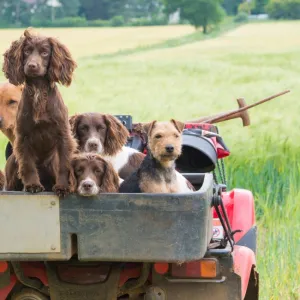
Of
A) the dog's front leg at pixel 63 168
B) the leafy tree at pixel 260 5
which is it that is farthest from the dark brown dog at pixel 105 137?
the leafy tree at pixel 260 5

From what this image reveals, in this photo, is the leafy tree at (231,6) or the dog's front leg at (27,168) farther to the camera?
the leafy tree at (231,6)

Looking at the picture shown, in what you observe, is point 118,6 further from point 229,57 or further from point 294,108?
point 294,108

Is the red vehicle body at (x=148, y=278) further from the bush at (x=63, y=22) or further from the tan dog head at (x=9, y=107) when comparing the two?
the bush at (x=63, y=22)

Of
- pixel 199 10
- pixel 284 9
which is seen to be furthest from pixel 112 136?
pixel 199 10

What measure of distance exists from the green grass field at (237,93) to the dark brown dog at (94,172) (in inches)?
70.3

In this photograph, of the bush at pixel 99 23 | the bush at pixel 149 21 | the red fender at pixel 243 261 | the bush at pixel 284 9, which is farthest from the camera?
the bush at pixel 149 21

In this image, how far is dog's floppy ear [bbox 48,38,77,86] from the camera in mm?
4219

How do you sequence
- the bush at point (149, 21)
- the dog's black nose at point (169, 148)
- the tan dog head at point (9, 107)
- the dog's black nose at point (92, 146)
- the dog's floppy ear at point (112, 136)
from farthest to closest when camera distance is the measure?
1. the bush at point (149, 21)
2. the tan dog head at point (9, 107)
3. the dog's floppy ear at point (112, 136)
4. the dog's black nose at point (92, 146)
5. the dog's black nose at point (169, 148)

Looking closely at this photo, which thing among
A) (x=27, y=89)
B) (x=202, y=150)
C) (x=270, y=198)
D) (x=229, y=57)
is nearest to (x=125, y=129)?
(x=202, y=150)

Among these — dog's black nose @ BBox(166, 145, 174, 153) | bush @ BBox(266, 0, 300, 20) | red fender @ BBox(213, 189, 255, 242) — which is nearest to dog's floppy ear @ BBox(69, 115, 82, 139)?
dog's black nose @ BBox(166, 145, 174, 153)

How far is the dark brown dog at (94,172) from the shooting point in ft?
13.6

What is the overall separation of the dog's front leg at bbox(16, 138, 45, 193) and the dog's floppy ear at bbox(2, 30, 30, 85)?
285 millimetres

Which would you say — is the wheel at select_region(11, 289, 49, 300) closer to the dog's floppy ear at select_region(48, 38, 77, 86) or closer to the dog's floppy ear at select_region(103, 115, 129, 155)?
the dog's floppy ear at select_region(48, 38, 77, 86)

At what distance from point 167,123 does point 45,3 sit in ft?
52.8
